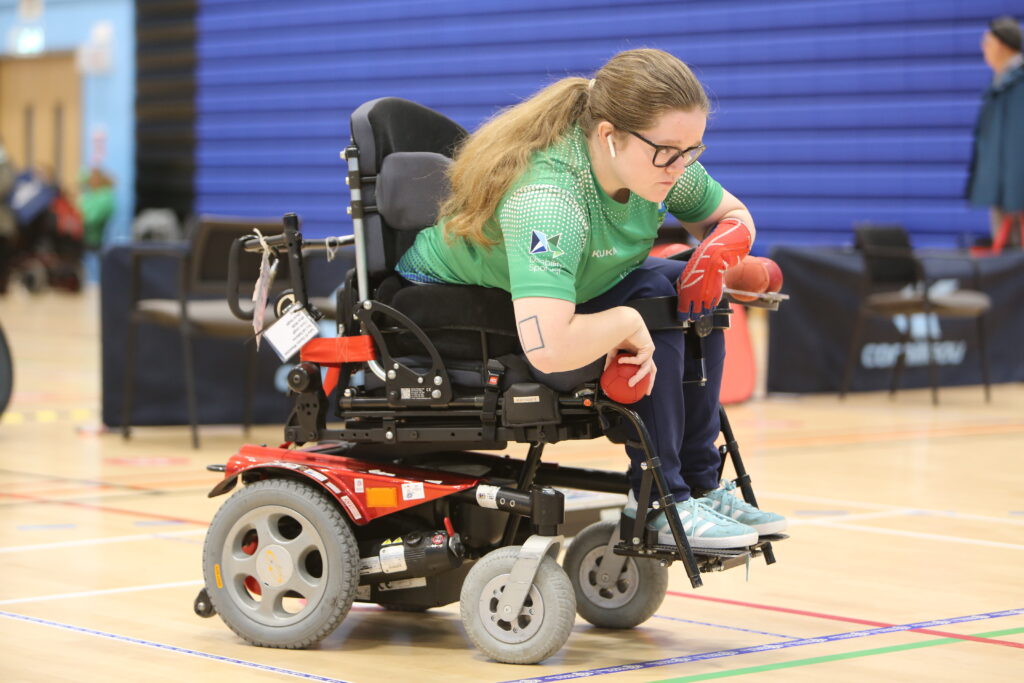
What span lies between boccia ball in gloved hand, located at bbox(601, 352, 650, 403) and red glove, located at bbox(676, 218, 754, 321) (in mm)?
158

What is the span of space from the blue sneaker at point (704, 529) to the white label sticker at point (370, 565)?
472 millimetres

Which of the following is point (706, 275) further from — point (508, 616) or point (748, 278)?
A: point (508, 616)

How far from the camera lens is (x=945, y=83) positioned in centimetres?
1116

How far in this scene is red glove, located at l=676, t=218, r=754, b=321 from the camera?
8.93 feet

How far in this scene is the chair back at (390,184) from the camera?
2.94 meters

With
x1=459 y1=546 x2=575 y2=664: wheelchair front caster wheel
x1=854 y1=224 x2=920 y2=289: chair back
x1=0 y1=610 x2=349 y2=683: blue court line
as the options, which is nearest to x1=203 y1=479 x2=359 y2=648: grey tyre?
x1=0 y1=610 x2=349 y2=683: blue court line

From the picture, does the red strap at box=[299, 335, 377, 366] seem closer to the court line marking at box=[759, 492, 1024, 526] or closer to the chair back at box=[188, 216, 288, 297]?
the court line marking at box=[759, 492, 1024, 526]

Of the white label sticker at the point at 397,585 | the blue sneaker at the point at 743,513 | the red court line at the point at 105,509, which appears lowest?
the red court line at the point at 105,509

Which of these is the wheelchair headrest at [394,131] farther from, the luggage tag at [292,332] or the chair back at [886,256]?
the chair back at [886,256]

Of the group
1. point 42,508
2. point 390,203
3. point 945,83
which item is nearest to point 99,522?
point 42,508

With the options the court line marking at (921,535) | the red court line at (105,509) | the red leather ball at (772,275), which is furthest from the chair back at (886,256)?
the red leather ball at (772,275)

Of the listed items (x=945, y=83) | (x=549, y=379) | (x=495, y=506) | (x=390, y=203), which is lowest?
(x=495, y=506)

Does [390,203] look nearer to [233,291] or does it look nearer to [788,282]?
[233,291]

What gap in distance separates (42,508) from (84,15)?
624 inches
